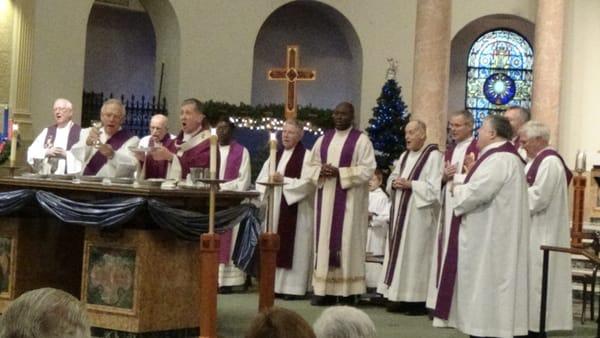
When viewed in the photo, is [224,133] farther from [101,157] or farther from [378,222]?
[101,157]

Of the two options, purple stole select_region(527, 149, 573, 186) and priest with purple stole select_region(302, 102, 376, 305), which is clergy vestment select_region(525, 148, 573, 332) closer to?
purple stole select_region(527, 149, 573, 186)

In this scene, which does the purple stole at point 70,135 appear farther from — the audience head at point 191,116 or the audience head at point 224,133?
the audience head at point 224,133

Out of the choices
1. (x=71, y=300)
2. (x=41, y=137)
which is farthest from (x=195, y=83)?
(x=71, y=300)

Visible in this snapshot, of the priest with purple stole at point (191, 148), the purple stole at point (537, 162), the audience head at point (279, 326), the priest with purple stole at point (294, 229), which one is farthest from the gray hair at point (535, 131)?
the audience head at point (279, 326)

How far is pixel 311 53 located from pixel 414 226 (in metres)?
11.9

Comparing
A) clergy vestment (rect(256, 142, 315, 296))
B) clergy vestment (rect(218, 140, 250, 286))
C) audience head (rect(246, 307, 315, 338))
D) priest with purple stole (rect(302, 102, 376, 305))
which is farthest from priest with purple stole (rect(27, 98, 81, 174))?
audience head (rect(246, 307, 315, 338))

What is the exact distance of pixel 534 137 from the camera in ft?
29.9

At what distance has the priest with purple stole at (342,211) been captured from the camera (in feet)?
34.8

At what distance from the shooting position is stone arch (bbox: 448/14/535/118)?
22641mm

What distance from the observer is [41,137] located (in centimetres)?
1009

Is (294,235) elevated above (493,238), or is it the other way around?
(493,238)

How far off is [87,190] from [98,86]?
41.8 ft

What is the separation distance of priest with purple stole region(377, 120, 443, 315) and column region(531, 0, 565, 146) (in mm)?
8741

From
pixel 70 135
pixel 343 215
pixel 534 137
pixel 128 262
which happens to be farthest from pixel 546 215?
pixel 70 135
